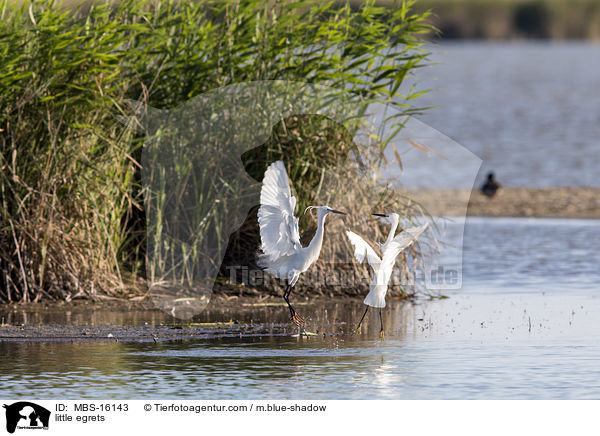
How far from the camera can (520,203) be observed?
24672 mm

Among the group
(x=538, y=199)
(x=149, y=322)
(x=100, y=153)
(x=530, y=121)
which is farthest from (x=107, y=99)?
(x=530, y=121)

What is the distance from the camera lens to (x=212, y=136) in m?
13.5

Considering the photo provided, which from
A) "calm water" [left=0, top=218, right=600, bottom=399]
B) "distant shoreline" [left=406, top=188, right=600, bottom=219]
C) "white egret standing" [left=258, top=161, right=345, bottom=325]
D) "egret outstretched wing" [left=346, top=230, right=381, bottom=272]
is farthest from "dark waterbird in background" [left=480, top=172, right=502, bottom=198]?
"white egret standing" [left=258, top=161, right=345, bottom=325]

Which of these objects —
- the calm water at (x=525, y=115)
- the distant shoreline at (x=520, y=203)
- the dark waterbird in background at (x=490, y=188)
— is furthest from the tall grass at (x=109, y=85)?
the dark waterbird in background at (x=490, y=188)

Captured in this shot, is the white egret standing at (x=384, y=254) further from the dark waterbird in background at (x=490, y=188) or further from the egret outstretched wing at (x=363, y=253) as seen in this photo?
the dark waterbird in background at (x=490, y=188)

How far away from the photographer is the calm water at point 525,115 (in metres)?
31.5

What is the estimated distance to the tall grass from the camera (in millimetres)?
12922

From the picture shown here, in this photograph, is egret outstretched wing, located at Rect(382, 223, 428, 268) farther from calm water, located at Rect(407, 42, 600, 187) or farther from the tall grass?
calm water, located at Rect(407, 42, 600, 187)

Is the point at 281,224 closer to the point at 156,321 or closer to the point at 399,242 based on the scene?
the point at 399,242

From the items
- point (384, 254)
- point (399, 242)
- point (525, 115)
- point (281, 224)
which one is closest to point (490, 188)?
point (399, 242)

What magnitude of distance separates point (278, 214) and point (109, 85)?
13.4 feet

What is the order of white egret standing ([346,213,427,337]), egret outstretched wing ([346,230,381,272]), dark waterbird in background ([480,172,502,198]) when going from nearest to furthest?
white egret standing ([346,213,427,337]), egret outstretched wing ([346,230,381,272]), dark waterbird in background ([480,172,502,198])

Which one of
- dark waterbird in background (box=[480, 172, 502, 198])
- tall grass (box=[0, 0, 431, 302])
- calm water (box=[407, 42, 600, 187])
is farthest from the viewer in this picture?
calm water (box=[407, 42, 600, 187])

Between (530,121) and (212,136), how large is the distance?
3146 centimetres
